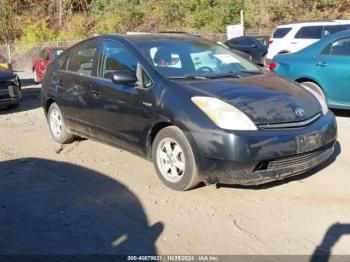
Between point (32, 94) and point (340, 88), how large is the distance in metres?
9.46

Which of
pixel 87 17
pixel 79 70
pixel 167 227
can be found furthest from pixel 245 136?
pixel 87 17

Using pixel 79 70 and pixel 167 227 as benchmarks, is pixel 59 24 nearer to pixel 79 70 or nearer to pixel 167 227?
pixel 79 70

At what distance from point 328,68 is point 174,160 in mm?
4456

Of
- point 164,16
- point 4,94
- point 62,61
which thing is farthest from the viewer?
point 164,16

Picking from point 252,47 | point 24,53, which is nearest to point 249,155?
point 252,47

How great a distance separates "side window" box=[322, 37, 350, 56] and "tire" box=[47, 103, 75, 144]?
456 cm

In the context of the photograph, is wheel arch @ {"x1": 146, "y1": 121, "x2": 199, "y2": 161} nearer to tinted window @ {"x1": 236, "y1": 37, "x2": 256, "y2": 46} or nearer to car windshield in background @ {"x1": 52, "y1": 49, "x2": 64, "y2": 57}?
car windshield in background @ {"x1": 52, "y1": 49, "x2": 64, "y2": 57}

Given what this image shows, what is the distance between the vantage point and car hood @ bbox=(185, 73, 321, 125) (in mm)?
5004

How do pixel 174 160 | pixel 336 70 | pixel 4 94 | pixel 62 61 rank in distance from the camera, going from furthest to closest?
1. pixel 4 94
2. pixel 336 70
3. pixel 62 61
4. pixel 174 160

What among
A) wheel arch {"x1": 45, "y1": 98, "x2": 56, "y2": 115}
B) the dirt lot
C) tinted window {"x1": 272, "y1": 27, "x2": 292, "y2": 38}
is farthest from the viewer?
tinted window {"x1": 272, "y1": 27, "x2": 292, "y2": 38}

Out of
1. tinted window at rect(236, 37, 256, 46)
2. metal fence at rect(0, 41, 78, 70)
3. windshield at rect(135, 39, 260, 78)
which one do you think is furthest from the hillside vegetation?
windshield at rect(135, 39, 260, 78)

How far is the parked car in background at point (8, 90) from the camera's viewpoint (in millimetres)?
11252

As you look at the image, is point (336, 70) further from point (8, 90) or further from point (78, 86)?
point (8, 90)

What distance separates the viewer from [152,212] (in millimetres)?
4824
